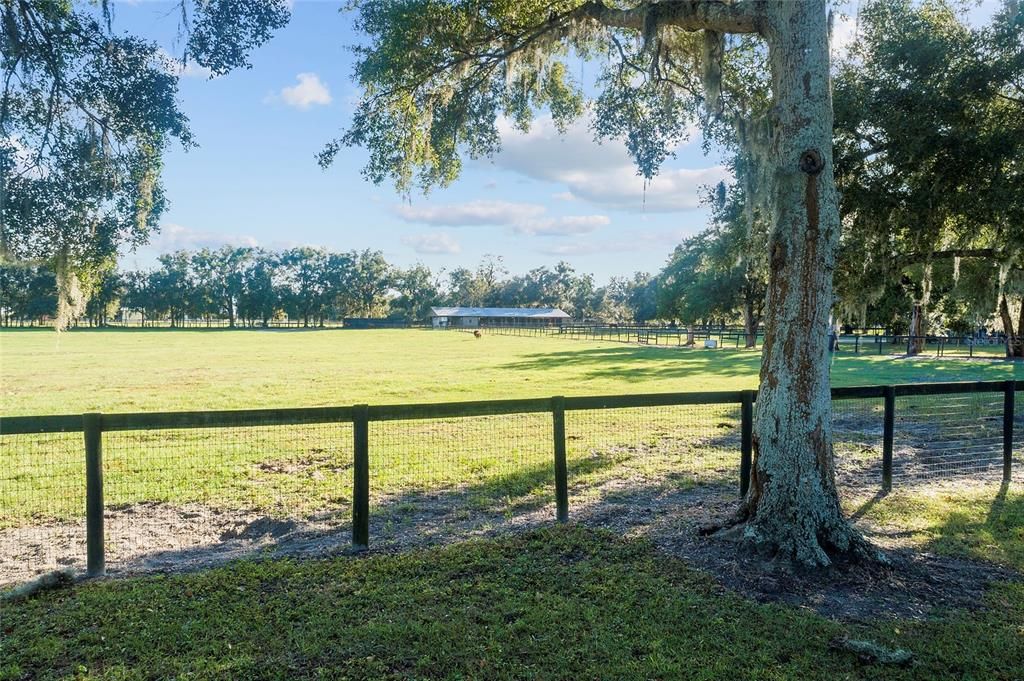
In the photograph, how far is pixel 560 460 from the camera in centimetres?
590

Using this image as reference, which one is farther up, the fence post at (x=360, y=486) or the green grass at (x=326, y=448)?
the fence post at (x=360, y=486)

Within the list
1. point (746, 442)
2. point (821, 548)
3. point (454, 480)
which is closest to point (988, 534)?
point (821, 548)

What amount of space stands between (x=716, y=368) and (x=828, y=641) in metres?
21.7

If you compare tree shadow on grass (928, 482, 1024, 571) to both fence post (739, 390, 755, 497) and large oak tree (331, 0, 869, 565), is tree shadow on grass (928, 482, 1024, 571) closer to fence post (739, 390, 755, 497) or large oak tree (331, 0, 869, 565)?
large oak tree (331, 0, 869, 565)

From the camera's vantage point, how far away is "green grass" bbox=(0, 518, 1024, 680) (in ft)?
11.0

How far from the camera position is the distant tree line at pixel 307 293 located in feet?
331

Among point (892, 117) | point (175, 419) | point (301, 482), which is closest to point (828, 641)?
point (175, 419)

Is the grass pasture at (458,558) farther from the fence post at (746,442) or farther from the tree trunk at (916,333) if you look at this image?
the tree trunk at (916,333)

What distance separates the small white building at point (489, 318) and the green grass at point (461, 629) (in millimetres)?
103648

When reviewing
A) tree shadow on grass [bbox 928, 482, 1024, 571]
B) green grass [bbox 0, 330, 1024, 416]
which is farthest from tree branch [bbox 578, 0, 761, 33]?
green grass [bbox 0, 330, 1024, 416]

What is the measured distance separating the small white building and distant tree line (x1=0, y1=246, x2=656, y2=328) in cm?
479

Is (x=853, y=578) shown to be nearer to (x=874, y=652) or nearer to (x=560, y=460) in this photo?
(x=874, y=652)

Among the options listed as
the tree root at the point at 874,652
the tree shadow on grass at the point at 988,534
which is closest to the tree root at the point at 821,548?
the tree shadow on grass at the point at 988,534

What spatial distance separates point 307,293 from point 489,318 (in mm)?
31815
